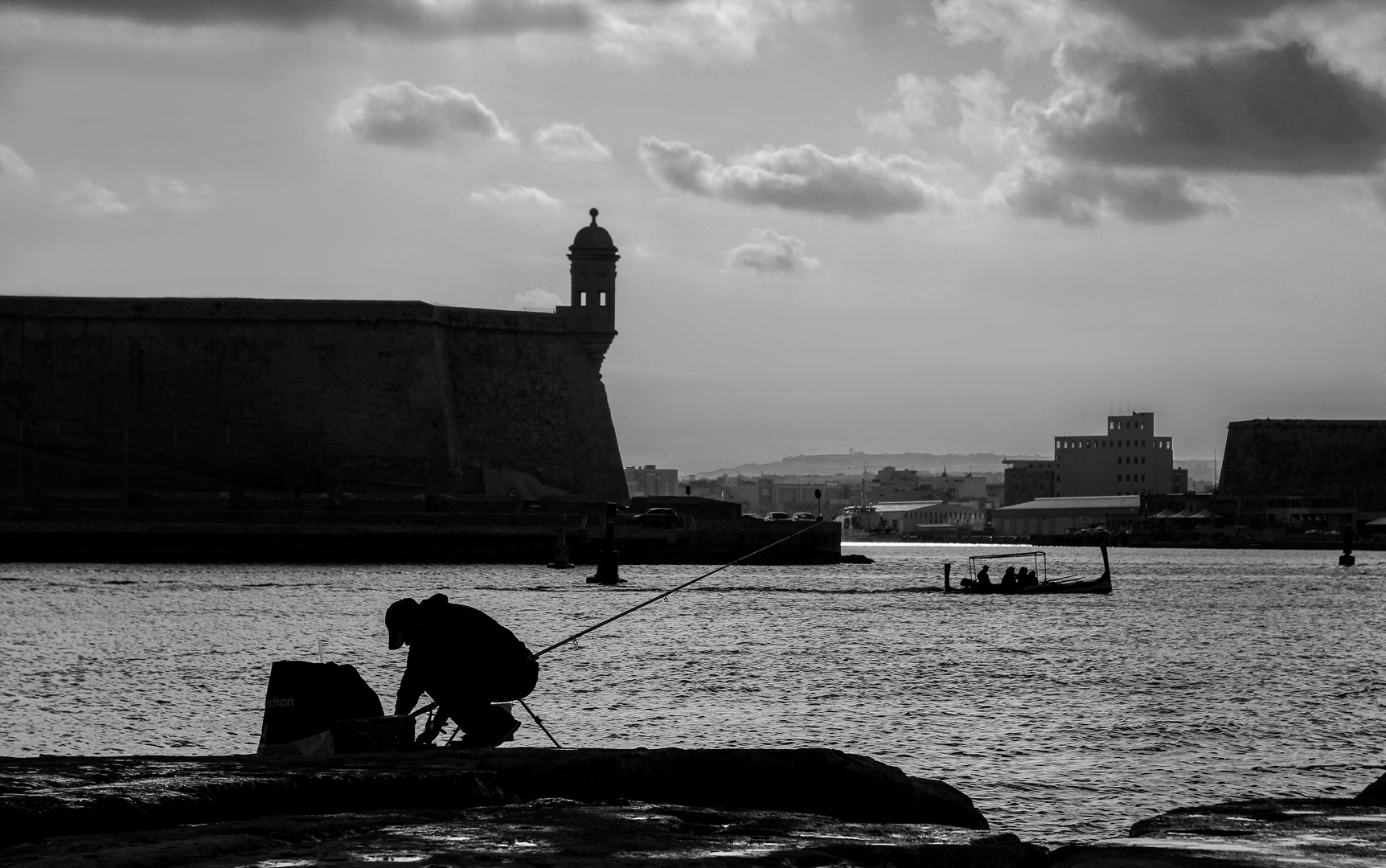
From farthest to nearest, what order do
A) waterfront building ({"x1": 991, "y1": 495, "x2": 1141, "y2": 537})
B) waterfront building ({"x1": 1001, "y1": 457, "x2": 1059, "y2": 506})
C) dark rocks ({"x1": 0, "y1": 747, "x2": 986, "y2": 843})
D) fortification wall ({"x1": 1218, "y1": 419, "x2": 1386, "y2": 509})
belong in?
waterfront building ({"x1": 1001, "y1": 457, "x2": 1059, "y2": 506}) < waterfront building ({"x1": 991, "y1": 495, "x2": 1141, "y2": 537}) < fortification wall ({"x1": 1218, "y1": 419, "x2": 1386, "y2": 509}) < dark rocks ({"x1": 0, "y1": 747, "x2": 986, "y2": 843})

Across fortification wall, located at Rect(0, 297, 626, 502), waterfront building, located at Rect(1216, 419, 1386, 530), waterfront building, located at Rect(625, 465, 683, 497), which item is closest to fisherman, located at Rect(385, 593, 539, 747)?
fortification wall, located at Rect(0, 297, 626, 502)

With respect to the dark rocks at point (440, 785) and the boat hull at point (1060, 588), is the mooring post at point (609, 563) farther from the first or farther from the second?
the dark rocks at point (440, 785)

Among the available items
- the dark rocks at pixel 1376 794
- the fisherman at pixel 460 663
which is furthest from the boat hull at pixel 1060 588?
the dark rocks at pixel 1376 794

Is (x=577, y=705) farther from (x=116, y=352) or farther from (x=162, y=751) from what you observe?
(x=116, y=352)

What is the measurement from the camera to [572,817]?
17.4 ft

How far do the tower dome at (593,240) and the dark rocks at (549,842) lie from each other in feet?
143

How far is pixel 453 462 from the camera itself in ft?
153

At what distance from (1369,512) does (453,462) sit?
56475 mm

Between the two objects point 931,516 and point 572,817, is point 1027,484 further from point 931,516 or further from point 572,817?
point 572,817

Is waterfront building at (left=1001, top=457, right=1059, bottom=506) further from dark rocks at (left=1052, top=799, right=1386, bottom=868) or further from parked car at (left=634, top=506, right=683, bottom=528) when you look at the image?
dark rocks at (left=1052, top=799, right=1386, bottom=868)

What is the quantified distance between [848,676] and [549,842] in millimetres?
13276

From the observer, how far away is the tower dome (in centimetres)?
4878

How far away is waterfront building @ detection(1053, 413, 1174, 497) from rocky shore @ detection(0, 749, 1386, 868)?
116m

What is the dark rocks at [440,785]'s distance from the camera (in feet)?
17.0
